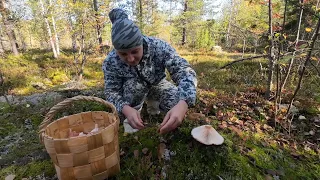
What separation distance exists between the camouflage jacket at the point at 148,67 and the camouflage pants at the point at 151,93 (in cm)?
9

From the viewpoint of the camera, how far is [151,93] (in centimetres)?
312

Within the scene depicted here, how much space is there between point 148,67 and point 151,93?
26.0 inches

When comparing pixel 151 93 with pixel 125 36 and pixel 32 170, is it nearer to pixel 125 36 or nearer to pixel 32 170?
pixel 125 36

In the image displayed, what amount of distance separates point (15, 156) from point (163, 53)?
7.52ft

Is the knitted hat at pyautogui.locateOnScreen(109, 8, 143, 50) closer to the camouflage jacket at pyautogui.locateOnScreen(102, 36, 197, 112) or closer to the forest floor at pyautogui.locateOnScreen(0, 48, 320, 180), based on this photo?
the camouflage jacket at pyautogui.locateOnScreen(102, 36, 197, 112)

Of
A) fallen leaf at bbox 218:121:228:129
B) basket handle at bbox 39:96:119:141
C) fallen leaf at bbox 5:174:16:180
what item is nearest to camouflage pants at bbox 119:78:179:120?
fallen leaf at bbox 218:121:228:129

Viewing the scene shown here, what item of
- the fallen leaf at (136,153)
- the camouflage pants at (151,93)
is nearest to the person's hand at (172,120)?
the fallen leaf at (136,153)

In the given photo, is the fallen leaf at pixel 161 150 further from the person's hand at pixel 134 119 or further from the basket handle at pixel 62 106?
the basket handle at pixel 62 106

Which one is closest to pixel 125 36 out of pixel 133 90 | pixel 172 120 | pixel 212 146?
pixel 172 120

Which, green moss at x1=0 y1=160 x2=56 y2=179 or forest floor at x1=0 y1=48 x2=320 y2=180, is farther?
green moss at x1=0 y1=160 x2=56 y2=179

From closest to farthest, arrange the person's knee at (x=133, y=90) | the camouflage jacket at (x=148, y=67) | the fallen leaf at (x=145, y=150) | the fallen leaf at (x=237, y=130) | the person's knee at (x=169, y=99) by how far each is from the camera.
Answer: the fallen leaf at (x=145, y=150), the camouflage jacket at (x=148, y=67), the fallen leaf at (x=237, y=130), the person's knee at (x=133, y=90), the person's knee at (x=169, y=99)

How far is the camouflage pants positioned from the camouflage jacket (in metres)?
0.09

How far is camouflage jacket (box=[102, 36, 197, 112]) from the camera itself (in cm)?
228

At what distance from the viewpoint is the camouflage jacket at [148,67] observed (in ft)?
7.49
